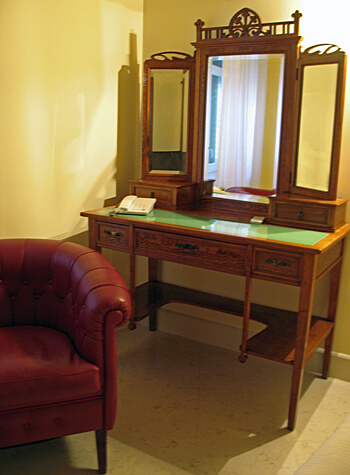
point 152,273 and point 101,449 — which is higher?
point 152,273

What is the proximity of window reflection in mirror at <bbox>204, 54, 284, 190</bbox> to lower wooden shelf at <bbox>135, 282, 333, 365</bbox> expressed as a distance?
2.17ft

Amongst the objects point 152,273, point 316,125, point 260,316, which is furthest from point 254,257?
point 152,273

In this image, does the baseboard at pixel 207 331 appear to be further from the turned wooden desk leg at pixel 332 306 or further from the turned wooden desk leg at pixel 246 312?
the turned wooden desk leg at pixel 246 312

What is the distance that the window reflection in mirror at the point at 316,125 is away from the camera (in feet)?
7.59

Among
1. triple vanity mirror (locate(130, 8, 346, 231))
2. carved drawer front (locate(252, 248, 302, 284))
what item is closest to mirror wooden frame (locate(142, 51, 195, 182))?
triple vanity mirror (locate(130, 8, 346, 231))

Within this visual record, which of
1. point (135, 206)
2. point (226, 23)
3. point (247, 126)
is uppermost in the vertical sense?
point (226, 23)

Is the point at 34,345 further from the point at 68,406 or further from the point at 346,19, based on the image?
the point at 346,19

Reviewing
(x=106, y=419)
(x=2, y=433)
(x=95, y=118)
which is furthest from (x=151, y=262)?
(x=2, y=433)

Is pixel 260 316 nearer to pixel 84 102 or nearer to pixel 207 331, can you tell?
pixel 207 331

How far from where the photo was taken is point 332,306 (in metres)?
2.57

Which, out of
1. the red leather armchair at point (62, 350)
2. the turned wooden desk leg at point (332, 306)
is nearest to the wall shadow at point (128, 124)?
the red leather armchair at point (62, 350)

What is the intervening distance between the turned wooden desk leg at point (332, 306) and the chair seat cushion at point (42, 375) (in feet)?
4.38

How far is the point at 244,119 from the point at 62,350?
1469 millimetres

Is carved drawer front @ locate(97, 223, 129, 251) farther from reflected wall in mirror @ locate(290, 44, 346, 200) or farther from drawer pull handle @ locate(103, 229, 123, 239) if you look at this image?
reflected wall in mirror @ locate(290, 44, 346, 200)
